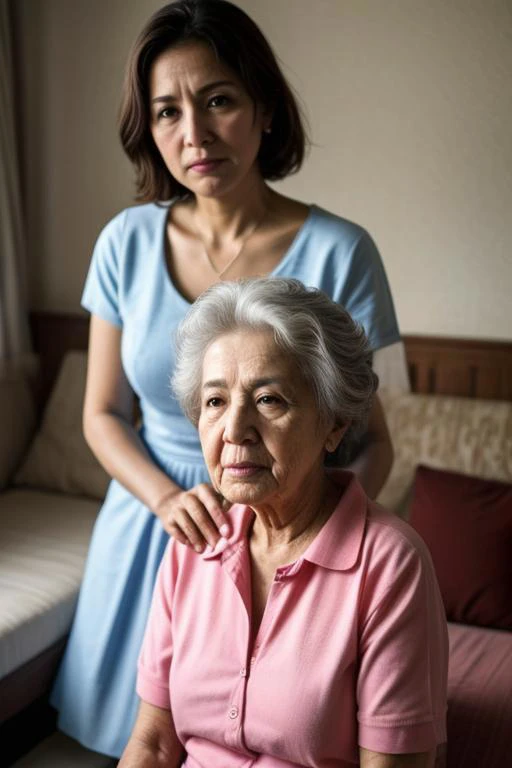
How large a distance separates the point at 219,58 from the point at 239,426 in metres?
0.70

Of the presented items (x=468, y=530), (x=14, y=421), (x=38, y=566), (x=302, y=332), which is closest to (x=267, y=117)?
(x=302, y=332)

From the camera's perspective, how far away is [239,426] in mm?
1300

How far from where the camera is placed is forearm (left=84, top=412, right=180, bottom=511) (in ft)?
5.64

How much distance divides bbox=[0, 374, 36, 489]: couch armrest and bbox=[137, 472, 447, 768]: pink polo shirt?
2.12 m

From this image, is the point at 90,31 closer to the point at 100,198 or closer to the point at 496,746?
the point at 100,198

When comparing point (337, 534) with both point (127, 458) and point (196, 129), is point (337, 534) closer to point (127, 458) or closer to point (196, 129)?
point (127, 458)

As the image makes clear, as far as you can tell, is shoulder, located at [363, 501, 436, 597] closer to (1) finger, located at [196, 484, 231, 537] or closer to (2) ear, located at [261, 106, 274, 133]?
(1) finger, located at [196, 484, 231, 537]

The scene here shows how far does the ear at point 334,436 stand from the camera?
140 centimetres

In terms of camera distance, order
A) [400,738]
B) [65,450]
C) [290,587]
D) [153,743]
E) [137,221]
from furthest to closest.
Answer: [65,450] < [137,221] < [153,743] < [290,587] < [400,738]

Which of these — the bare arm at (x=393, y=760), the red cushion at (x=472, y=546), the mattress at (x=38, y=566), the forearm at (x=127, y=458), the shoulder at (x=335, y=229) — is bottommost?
the mattress at (x=38, y=566)

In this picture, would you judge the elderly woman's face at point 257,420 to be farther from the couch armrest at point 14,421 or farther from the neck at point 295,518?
the couch armrest at point 14,421

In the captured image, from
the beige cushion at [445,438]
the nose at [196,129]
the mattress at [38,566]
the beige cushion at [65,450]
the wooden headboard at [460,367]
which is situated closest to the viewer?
the nose at [196,129]

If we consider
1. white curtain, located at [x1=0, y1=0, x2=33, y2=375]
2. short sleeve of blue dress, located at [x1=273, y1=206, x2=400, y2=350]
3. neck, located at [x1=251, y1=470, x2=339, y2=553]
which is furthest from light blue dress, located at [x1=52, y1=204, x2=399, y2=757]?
white curtain, located at [x1=0, y1=0, x2=33, y2=375]

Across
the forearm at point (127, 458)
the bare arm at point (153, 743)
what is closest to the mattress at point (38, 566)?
the forearm at point (127, 458)
